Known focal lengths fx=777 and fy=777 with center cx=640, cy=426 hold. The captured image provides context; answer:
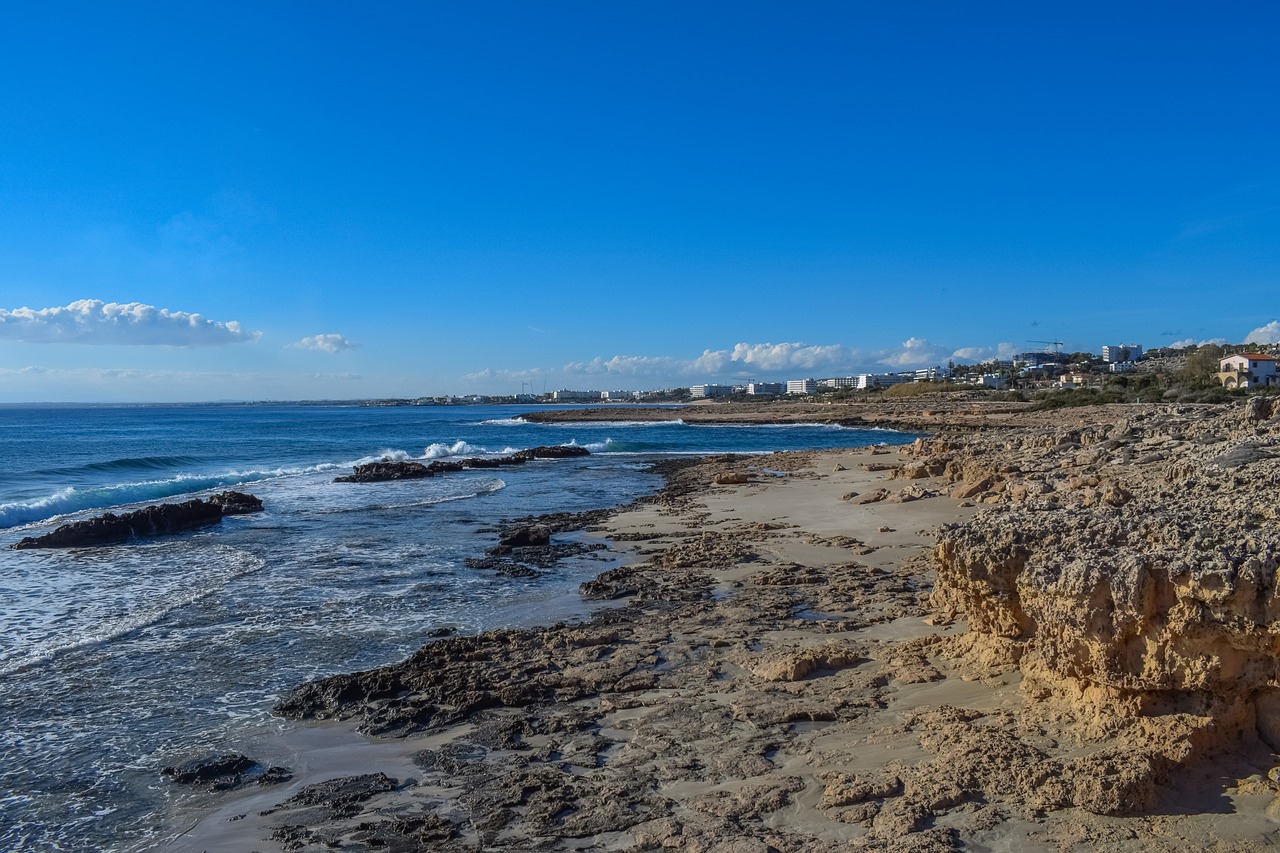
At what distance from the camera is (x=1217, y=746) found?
4.55 metres

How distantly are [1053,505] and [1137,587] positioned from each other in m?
2.52

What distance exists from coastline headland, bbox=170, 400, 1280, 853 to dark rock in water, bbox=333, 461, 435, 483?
2251cm

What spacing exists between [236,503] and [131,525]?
3650 mm

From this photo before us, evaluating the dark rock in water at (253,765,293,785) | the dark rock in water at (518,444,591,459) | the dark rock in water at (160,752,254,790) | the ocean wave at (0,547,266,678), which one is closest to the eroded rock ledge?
the dark rock in water at (253,765,293,785)

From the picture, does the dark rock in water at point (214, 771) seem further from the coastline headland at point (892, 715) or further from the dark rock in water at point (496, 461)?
the dark rock in water at point (496, 461)

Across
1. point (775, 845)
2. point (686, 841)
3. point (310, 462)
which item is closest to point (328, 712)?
point (686, 841)

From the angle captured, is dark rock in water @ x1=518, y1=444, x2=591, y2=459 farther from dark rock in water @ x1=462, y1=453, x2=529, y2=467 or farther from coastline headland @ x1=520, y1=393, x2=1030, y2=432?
coastline headland @ x1=520, y1=393, x2=1030, y2=432

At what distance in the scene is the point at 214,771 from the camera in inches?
236

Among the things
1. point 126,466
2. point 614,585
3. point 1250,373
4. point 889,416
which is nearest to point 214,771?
point 614,585

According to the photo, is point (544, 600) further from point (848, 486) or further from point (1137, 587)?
point (848, 486)

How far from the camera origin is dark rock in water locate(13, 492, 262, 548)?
1652 cm

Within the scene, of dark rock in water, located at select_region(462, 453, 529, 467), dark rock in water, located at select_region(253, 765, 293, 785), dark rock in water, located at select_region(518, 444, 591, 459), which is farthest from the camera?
dark rock in water, located at select_region(518, 444, 591, 459)

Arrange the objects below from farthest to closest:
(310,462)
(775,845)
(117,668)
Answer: (310,462), (117,668), (775,845)

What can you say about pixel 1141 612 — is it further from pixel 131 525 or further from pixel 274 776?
pixel 131 525
